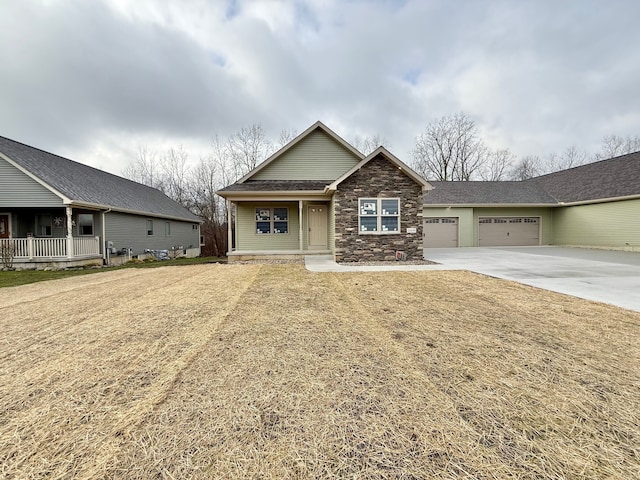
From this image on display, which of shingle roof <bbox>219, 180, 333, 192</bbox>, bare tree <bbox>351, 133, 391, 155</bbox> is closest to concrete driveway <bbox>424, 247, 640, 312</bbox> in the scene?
shingle roof <bbox>219, 180, 333, 192</bbox>

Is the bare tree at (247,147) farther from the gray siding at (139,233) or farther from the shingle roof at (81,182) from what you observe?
the shingle roof at (81,182)

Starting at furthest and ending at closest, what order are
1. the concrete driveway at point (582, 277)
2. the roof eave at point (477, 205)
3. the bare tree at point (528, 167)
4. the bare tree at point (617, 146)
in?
the bare tree at point (528, 167) → the bare tree at point (617, 146) → the roof eave at point (477, 205) → the concrete driveway at point (582, 277)

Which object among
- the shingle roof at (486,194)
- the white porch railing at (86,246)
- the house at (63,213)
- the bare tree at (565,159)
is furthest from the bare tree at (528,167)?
the white porch railing at (86,246)

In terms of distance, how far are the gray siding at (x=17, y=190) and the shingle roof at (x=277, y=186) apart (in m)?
7.89

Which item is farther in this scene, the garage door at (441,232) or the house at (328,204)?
the garage door at (441,232)

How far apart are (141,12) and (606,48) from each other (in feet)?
80.4

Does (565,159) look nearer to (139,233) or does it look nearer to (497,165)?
(497,165)

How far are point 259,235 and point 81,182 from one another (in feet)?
33.5

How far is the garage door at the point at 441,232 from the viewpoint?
62.4ft

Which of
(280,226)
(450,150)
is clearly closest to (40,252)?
(280,226)

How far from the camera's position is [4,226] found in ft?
45.1

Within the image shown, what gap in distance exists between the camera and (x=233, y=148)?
2883 cm

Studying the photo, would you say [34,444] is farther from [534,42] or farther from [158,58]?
[534,42]

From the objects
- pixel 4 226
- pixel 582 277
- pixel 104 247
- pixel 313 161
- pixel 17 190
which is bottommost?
pixel 582 277
